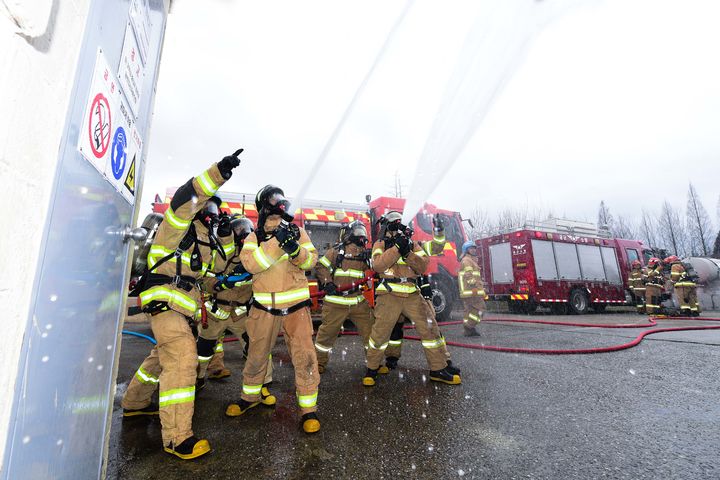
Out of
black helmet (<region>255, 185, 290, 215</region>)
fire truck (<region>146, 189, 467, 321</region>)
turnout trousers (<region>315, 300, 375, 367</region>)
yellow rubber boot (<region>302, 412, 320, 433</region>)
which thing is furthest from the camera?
fire truck (<region>146, 189, 467, 321</region>)

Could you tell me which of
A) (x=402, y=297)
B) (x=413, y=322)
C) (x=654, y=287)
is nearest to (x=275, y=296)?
(x=402, y=297)

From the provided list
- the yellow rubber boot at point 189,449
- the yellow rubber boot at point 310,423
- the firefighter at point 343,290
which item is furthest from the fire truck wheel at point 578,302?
the yellow rubber boot at point 189,449

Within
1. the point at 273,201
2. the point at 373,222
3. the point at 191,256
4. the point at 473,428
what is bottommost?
the point at 473,428

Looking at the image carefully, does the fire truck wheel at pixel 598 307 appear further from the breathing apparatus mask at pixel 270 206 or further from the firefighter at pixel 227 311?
the breathing apparatus mask at pixel 270 206

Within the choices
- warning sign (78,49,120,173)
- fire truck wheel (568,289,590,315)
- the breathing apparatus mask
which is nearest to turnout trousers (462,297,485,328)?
the breathing apparatus mask

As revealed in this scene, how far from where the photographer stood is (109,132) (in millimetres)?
1233

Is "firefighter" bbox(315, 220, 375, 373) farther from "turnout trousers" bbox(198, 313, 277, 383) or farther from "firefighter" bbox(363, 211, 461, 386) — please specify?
"turnout trousers" bbox(198, 313, 277, 383)

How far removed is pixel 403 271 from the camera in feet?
13.1

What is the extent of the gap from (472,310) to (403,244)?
3.86 meters

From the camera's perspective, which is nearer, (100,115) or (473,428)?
(100,115)

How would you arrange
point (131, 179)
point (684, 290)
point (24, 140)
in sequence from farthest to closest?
point (684, 290), point (131, 179), point (24, 140)

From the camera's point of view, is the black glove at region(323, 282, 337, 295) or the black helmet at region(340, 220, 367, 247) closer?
the black glove at region(323, 282, 337, 295)

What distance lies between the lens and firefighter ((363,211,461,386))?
3701 millimetres

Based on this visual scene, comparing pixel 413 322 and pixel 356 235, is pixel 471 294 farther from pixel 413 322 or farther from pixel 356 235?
pixel 356 235
